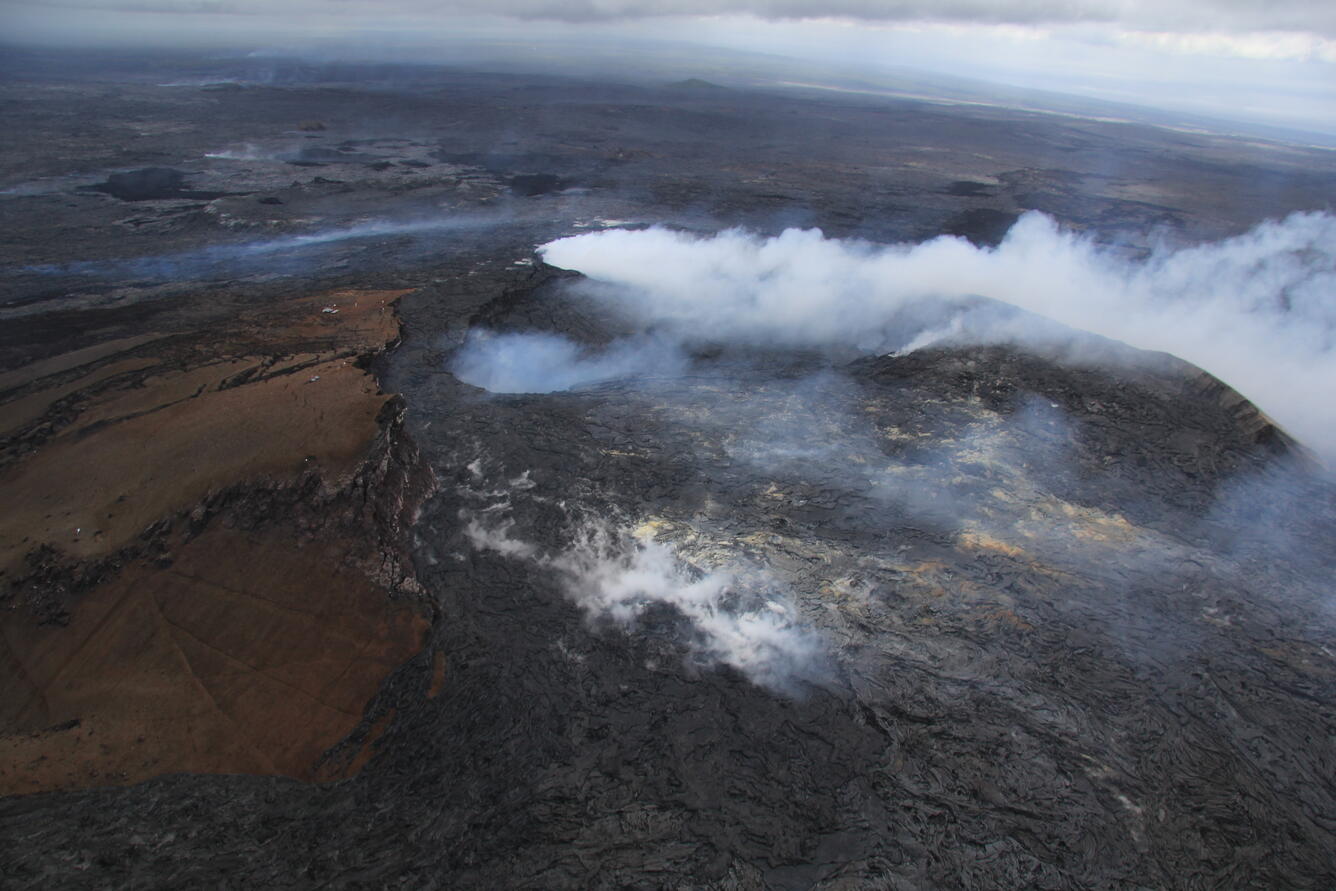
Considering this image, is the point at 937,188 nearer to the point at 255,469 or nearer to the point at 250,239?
the point at 250,239

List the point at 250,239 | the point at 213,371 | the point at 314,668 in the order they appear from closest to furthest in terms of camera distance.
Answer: the point at 314,668, the point at 213,371, the point at 250,239

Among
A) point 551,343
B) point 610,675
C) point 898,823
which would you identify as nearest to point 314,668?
point 610,675

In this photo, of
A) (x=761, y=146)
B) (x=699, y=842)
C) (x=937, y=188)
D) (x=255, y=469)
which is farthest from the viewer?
(x=761, y=146)

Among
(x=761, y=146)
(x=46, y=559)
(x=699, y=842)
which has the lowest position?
(x=699, y=842)

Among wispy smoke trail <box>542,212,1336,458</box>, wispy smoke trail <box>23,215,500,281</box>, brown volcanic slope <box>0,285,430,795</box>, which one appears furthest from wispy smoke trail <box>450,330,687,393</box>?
wispy smoke trail <box>23,215,500,281</box>

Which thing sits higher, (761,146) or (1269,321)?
(761,146)

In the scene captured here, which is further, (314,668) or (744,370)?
(744,370)

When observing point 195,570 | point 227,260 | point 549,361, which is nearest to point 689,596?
point 195,570

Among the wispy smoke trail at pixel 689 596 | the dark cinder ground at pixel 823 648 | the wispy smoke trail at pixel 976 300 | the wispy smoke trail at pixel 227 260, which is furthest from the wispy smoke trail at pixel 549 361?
the wispy smoke trail at pixel 227 260

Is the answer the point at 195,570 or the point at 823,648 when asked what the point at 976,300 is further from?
the point at 195,570
